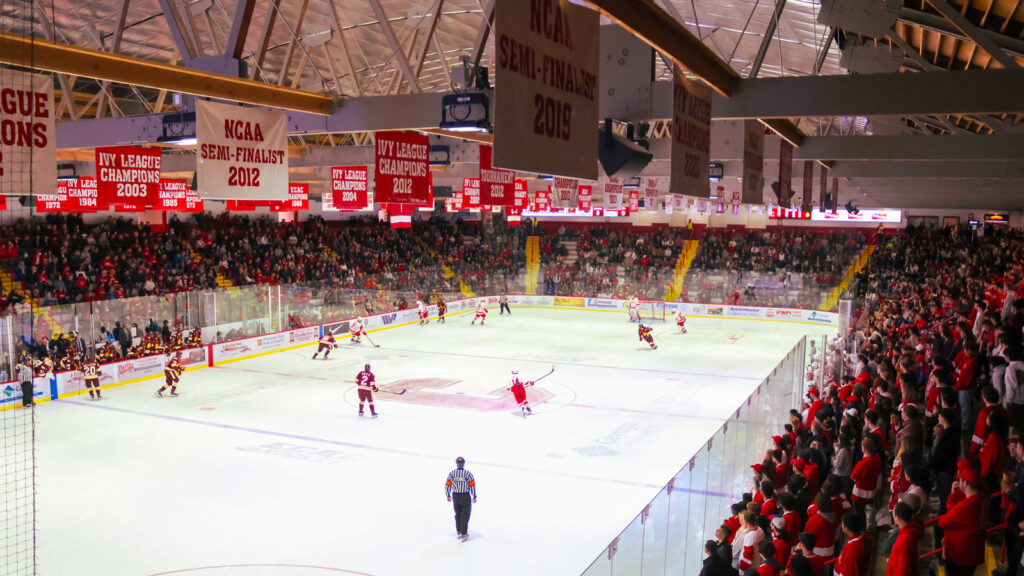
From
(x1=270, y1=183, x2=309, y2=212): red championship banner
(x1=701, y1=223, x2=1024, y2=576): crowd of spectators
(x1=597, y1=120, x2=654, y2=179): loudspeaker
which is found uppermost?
(x1=270, y1=183, x2=309, y2=212): red championship banner

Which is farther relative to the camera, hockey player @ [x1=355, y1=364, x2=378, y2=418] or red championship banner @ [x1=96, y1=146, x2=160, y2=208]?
hockey player @ [x1=355, y1=364, x2=378, y2=418]

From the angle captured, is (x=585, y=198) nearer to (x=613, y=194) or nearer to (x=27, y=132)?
(x=613, y=194)

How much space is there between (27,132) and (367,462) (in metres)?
8.42

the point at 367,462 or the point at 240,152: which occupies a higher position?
the point at 240,152

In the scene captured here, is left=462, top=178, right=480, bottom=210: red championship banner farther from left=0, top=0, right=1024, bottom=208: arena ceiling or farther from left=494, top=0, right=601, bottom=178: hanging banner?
left=494, top=0, right=601, bottom=178: hanging banner

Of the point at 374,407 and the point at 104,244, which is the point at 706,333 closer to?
the point at 374,407

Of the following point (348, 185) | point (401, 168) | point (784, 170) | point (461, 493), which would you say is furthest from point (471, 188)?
point (461, 493)

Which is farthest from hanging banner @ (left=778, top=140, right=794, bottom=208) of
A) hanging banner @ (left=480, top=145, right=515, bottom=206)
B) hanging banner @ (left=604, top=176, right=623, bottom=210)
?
hanging banner @ (left=604, top=176, right=623, bottom=210)

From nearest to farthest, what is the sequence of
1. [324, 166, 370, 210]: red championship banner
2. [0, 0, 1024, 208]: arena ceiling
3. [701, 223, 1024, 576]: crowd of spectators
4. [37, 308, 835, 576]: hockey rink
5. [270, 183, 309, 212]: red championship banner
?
1. [701, 223, 1024, 576]: crowd of spectators
2. [0, 0, 1024, 208]: arena ceiling
3. [37, 308, 835, 576]: hockey rink
4. [324, 166, 370, 210]: red championship banner
5. [270, 183, 309, 212]: red championship banner

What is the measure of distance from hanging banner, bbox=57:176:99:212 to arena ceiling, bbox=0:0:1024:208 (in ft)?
8.78

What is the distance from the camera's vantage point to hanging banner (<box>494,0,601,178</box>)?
4836 mm

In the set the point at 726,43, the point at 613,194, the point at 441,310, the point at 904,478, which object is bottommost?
the point at 441,310

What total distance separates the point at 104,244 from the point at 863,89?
26482 mm

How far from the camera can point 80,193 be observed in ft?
76.9
